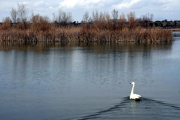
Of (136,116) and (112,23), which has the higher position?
(112,23)

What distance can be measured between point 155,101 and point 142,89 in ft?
5.11

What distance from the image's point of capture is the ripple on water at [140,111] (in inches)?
285

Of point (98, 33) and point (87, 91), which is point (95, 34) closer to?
point (98, 33)

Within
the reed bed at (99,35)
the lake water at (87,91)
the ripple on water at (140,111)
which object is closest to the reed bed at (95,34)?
the reed bed at (99,35)

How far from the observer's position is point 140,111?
302 inches

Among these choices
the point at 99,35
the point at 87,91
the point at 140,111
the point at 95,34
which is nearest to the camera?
the point at 140,111

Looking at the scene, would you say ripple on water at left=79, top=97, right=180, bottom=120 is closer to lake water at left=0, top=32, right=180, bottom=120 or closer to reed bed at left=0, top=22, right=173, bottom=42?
lake water at left=0, top=32, right=180, bottom=120

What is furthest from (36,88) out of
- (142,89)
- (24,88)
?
(142,89)

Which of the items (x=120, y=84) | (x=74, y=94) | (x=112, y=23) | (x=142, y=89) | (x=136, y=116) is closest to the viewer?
(x=136, y=116)

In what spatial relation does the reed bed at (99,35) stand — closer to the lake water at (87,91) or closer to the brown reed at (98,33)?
the brown reed at (98,33)

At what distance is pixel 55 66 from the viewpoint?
15.3m

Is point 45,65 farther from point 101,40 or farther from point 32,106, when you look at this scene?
point 101,40

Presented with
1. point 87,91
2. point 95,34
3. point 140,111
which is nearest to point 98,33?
point 95,34

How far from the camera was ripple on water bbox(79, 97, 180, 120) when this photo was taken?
723 centimetres
